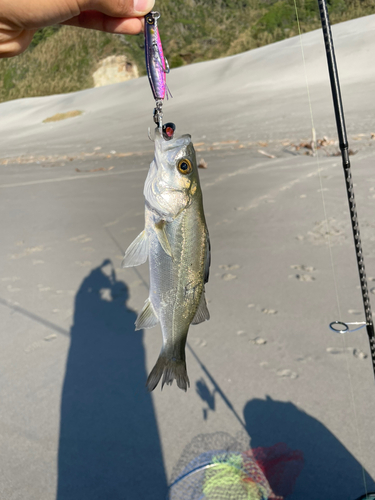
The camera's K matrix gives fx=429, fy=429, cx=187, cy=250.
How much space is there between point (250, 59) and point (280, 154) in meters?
16.0

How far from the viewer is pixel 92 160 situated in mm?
12117

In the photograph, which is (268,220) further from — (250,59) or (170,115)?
(250,59)

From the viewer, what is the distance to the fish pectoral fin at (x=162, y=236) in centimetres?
162

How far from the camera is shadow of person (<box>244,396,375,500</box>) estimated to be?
2.31 metres

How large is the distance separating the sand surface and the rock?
98.3 feet

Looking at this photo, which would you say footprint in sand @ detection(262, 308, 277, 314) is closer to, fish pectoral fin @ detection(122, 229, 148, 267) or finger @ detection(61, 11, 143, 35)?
fish pectoral fin @ detection(122, 229, 148, 267)

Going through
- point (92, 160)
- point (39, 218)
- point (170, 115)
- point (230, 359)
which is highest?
point (170, 115)

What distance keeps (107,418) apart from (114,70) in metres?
37.2

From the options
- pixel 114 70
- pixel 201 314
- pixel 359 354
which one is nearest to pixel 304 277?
pixel 359 354

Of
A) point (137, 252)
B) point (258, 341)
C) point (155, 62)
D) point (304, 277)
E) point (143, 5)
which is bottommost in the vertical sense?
point (258, 341)

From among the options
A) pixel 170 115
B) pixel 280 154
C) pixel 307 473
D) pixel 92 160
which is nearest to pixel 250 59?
pixel 170 115

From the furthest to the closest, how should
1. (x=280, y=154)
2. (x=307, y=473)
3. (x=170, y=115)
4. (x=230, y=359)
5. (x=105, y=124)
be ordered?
(x=105, y=124) < (x=170, y=115) < (x=280, y=154) < (x=230, y=359) < (x=307, y=473)

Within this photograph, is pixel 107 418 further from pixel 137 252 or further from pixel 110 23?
pixel 110 23

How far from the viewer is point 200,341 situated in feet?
11.6
